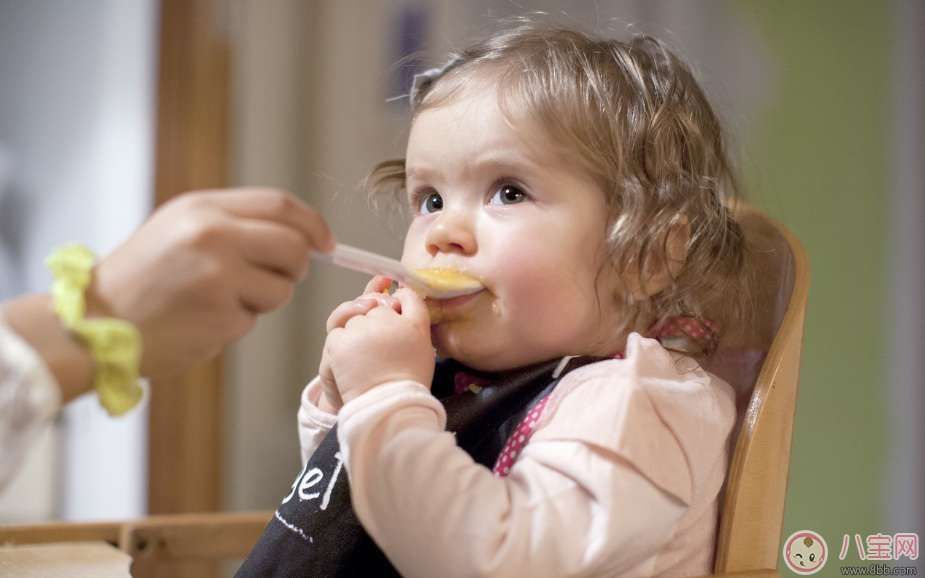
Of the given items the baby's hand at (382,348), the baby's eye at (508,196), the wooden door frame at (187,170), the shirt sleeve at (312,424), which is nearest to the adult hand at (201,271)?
the baby's hand at (382,348)

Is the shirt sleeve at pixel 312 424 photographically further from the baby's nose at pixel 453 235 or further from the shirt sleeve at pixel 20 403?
the shirt sleeve at pixel 20 403

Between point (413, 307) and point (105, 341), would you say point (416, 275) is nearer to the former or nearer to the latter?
point (413, 307)

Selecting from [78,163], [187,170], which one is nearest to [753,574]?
[187,170]

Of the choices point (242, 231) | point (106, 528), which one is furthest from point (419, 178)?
point (106, 528)

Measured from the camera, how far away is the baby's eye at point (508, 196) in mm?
745

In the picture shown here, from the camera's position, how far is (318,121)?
1.67 metres

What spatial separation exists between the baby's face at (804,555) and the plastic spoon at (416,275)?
0.52 metres

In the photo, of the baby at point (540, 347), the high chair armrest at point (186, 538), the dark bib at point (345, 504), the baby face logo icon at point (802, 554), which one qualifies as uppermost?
the baby at point (540, 347)

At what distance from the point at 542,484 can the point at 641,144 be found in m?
0.37

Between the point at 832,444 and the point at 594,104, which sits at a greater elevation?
the point at 594,104

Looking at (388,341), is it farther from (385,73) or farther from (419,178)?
(385,73)

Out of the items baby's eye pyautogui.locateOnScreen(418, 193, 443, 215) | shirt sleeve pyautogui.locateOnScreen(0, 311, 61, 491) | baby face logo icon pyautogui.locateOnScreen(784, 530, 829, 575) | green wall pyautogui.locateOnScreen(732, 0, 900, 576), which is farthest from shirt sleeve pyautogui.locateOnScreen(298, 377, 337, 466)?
green wall pyautogui.locateOnScreen(732, 0, 900, 576)

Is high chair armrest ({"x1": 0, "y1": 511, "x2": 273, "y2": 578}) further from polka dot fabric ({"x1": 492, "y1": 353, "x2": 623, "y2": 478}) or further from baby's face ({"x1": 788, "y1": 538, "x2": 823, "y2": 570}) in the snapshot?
baby's face ({"x1": 788, "y1": 538, "x2": 823, "y2": 570})

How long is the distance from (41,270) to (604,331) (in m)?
1.56
